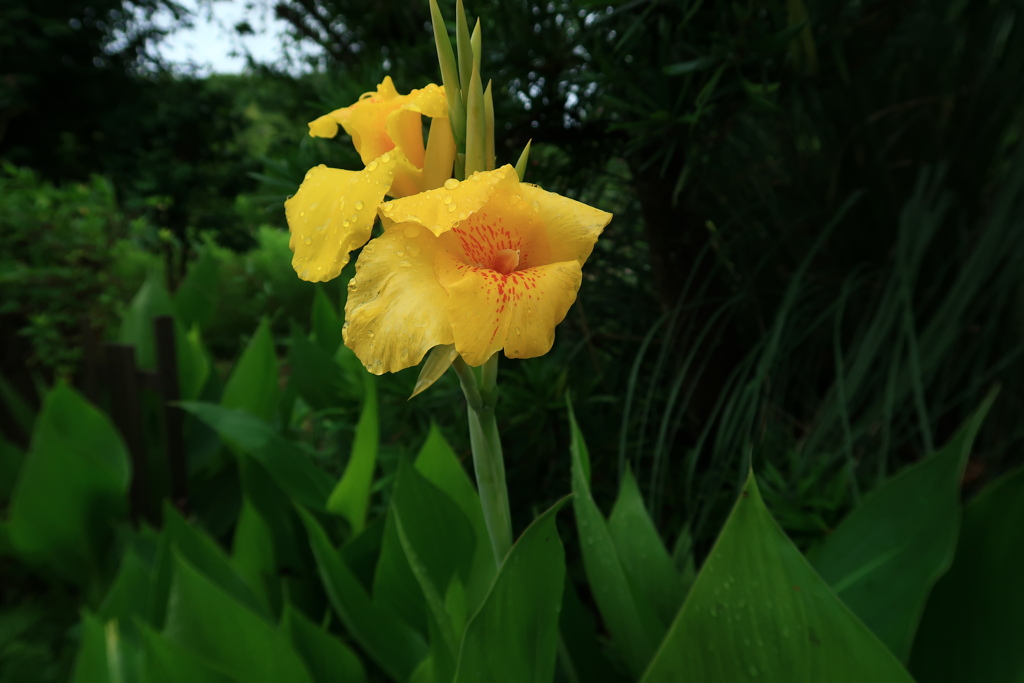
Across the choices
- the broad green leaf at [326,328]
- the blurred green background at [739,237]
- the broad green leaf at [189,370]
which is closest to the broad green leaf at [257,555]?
the blurred green background at [739,237]

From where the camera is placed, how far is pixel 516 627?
51 cm

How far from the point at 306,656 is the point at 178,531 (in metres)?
0.28

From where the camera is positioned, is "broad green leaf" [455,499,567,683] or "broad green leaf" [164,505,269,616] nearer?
"broad green leaf" [455,499,567,683]

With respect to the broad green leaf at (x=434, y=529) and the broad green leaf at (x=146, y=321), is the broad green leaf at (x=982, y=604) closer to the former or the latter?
the broad green leaf at (x=434, y=529)

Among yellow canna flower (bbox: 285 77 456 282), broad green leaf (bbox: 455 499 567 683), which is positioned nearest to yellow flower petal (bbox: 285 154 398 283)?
yellow canna flower (bbox: 285 77 456 282)

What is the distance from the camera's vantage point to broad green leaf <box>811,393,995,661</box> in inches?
25.0

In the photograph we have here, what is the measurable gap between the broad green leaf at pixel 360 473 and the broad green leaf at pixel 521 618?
1.80 ft

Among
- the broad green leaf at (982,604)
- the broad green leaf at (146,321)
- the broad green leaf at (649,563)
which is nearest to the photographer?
the broad green leaf at (982,604)

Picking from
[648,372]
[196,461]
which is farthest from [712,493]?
[196,461]

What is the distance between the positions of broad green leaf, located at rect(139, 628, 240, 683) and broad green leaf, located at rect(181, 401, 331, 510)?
41cm

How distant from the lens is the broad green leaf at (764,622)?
0.48m

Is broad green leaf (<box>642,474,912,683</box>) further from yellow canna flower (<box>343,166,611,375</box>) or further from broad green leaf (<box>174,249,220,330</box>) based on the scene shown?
broad green leaf (<box>174,249,220,330</box>)

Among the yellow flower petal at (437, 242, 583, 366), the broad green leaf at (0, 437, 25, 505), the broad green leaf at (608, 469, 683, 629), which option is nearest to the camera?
the yellow flower petal at (437, 242, 583, 366)

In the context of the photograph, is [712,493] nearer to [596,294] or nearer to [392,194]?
[596,294]
